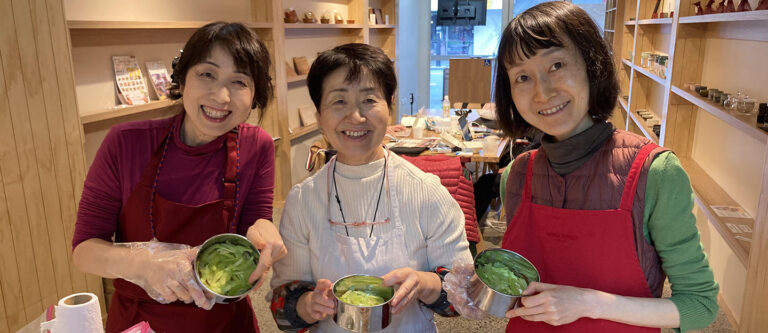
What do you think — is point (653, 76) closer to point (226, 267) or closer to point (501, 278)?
point (501, 278)

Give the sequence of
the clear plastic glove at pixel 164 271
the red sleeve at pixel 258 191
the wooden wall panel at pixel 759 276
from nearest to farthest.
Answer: the clear plastic glove at pixel 164 271
the red sleeve at pixel 258 191
the wooden wall panel at pixel 759 276

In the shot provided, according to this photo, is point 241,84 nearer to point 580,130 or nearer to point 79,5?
point 580,130

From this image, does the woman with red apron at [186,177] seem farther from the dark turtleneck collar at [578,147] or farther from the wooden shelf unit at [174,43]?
the dark turtleneck collar at [578,147]

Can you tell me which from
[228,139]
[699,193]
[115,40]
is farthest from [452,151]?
[228,139]

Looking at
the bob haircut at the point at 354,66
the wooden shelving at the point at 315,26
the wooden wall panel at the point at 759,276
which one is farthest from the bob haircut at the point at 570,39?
the wooden shelving at the point at 315,26

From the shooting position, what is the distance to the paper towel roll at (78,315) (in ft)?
3.16

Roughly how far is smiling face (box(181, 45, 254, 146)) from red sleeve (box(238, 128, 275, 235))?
12 centimetres

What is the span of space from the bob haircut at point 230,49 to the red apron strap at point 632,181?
94 centimetres

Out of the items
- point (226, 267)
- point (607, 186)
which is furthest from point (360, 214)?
point (607, 186)

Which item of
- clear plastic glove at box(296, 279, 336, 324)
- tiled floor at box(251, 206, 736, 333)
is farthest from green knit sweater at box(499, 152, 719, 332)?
tiled floor at box(251, 206, 736, 333)

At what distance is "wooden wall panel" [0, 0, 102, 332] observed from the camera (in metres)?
2.24

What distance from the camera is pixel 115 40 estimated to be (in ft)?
10.2

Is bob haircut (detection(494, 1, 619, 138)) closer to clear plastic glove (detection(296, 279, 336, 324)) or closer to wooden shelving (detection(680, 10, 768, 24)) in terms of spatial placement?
clear plastic glove (detection(296, 279, 336, 324))

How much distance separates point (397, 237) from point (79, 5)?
249 cm
